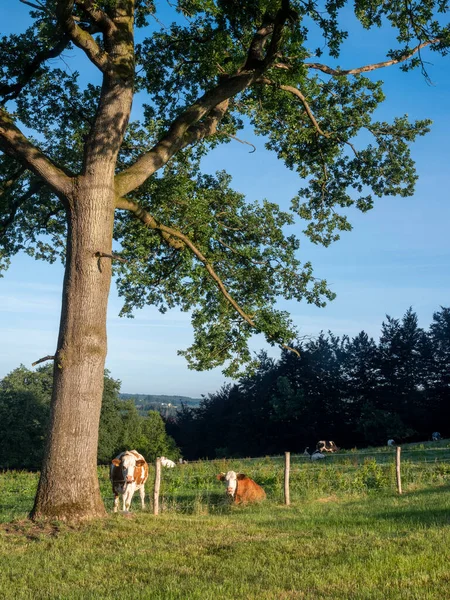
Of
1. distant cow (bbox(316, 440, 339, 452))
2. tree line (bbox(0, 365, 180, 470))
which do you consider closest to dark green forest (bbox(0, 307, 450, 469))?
tree line (bbox(0, 365, 180, 470))

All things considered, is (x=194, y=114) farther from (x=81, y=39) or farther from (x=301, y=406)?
(x=301, y=406)

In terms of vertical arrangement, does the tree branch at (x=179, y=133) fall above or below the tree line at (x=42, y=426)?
above

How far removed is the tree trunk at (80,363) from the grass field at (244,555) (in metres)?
0.67

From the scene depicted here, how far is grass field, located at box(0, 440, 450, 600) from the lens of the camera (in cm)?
752

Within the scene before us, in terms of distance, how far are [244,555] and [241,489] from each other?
8606 mm

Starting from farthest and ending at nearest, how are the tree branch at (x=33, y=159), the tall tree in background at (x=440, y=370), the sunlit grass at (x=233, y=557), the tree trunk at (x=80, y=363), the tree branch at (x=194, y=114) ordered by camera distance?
the tall tree in background at (x=440, y=370)
the tree branch at (x=194, y=114)
the tree branch at (x=33, y=159)
the tree trunk at (x=80, y=363)
the sunlit grass at (x=233, y=557)

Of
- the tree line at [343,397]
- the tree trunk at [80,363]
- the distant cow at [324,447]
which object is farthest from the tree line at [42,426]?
the tree trunk at [80,363]

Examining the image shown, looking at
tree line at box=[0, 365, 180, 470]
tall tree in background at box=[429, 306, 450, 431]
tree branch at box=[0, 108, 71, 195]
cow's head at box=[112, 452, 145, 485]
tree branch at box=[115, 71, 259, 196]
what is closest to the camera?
tree branch at box=[0, 108, 71, 195]

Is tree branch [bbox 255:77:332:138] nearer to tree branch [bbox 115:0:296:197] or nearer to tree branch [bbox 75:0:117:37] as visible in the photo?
tree branch [bbox 115:0:296:197]

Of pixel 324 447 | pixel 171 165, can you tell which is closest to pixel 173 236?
pixel 171 165

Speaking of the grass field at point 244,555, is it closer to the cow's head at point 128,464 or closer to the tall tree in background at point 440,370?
the cow's head at point 128,464

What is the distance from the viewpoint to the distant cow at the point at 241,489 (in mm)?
17516

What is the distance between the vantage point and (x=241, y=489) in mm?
17750

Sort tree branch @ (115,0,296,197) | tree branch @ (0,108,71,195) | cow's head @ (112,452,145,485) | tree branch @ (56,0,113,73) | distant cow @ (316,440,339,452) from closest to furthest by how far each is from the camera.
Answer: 1. tree branch @ (56,0,113,73)
2. tree branch @ (0,108,71,195)
3. tree branch @ (115,0,296,197)
4. cow's head @ (112,452,145,485)
5. distant cow @ (316,440,339,452)
